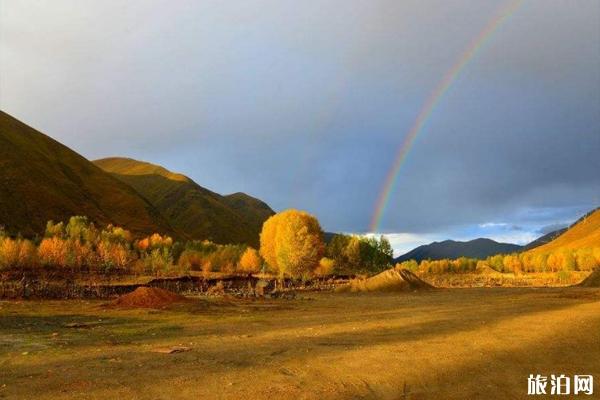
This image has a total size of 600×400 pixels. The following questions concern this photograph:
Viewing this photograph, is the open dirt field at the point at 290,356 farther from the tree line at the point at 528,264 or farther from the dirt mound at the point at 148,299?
the tree line at the point at 528,264

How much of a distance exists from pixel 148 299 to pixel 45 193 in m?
126

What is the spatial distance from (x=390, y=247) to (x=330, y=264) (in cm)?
3935

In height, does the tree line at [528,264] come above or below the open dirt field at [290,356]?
above

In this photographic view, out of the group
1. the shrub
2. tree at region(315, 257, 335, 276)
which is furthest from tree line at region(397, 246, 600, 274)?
the shrub

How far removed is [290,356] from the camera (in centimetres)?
1725

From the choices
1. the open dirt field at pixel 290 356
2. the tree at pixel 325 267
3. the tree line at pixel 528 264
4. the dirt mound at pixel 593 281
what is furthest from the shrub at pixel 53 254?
the tree line at pixel 528 264

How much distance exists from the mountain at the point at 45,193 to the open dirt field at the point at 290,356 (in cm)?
11279

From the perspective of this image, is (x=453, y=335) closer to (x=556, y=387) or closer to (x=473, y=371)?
(x=473, y=371)

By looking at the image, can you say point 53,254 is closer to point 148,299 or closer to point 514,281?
point 148,299

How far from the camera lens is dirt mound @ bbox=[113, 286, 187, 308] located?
37250 mm

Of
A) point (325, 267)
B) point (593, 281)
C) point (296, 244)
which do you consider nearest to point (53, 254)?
point (296, 244)

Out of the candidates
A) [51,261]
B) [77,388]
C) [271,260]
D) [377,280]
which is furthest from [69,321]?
[271,260]

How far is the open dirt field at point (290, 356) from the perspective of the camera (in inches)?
502

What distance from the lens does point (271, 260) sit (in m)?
104
